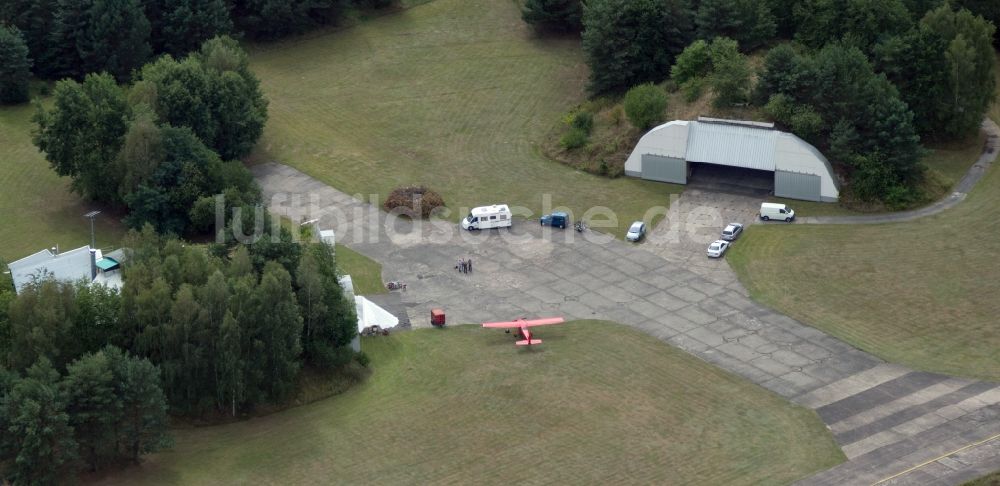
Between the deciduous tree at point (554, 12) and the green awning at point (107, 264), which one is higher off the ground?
the deciduous tree at point (554, 12)

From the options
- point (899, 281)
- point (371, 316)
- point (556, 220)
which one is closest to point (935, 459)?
point (899, 281)

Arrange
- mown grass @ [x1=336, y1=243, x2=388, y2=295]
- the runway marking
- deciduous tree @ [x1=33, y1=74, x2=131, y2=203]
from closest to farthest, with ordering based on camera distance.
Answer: the runway marking → mown grass @ [x1=336, y1=243, x2=388, y2=295] → deciduous tree @ [x1=33, y1=74, x2=131, y2=203]

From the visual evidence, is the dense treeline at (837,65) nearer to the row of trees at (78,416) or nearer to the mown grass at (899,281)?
the mown grass at (899,281)

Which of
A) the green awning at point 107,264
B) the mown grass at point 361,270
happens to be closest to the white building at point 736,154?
the mown grass at point 361,270

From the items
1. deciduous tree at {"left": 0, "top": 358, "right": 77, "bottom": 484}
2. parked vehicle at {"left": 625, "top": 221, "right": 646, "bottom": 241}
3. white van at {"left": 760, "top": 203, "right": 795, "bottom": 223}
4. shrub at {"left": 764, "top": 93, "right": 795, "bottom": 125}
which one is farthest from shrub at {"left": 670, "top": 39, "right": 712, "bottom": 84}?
deciduous tree at {"left": 0, "top": 358, "right": 77, "bottom": 484}

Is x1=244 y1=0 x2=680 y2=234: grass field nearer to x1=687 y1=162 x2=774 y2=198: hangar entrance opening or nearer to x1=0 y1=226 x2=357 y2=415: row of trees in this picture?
x1=687 y1=162 x2=774 y2=198: hangar entrance opening

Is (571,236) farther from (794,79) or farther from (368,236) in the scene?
(794,79)

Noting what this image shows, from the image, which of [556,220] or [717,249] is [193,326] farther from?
[717,249]
